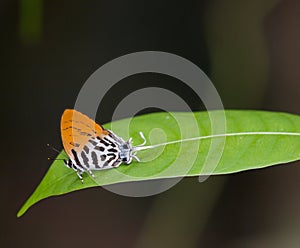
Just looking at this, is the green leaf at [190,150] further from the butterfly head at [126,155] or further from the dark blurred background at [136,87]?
the dark blurred background at [136,87]

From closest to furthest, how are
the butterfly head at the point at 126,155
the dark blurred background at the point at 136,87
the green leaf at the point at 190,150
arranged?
the green leaf at the point at 190,150
the butterfly head at the point at 126,155
the dark blurred background at the point at 136,87

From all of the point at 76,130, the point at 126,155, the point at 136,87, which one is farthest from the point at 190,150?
the point at 136,87

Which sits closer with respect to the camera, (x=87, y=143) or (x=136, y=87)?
(x=87, y=143)

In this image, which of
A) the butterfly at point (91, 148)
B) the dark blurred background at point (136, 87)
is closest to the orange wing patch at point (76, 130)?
the butterfly at point (91, 148)

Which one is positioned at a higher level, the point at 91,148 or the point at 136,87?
the point at 91,148

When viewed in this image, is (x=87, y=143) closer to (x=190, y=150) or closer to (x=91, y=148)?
(x=91, y=148)

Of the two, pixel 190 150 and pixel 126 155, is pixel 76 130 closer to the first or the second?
pixel 126 155

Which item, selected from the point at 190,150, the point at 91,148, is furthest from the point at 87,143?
the point at 190,150
